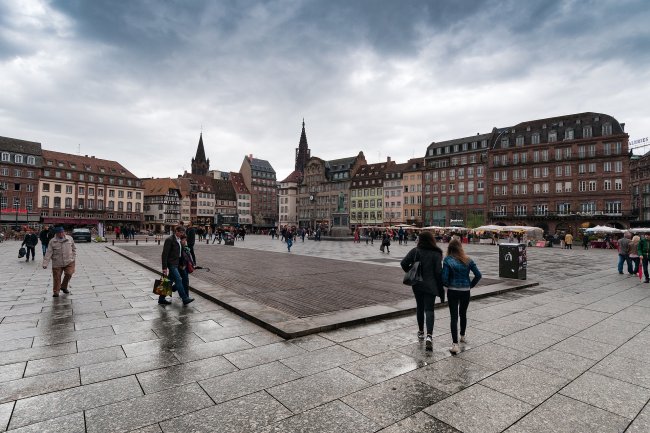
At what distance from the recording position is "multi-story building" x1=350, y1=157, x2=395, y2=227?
81.7 meters

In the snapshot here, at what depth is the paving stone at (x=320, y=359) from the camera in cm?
462

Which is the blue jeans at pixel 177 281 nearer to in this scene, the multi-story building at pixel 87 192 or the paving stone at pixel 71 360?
the paving stone at pixel 71 360

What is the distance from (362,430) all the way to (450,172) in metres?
73.0

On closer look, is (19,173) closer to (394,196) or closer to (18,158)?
(18,158)

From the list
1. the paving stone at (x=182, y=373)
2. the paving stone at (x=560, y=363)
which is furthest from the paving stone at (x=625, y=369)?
the paving stone at (x=182, y=373)

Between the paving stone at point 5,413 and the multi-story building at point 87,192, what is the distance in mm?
79348

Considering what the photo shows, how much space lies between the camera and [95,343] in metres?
5.45

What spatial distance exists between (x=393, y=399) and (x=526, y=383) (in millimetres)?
1676

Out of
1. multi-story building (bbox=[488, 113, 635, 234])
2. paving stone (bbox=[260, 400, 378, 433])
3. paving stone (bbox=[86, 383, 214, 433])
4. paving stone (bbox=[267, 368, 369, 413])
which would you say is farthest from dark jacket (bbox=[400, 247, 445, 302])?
multi-story building (bbox=[488, 113, 635, 234])

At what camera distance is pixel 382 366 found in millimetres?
4715

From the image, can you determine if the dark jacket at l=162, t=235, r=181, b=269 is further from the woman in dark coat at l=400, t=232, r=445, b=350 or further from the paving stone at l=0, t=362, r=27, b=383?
the woman in dark coat at l=400, t=232, r=445, b=350

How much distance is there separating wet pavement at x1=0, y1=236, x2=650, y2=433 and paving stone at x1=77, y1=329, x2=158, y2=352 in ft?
0.10

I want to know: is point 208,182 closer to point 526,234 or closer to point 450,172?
point 450,172

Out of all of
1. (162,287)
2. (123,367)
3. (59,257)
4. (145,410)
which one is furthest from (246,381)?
(59,257)
